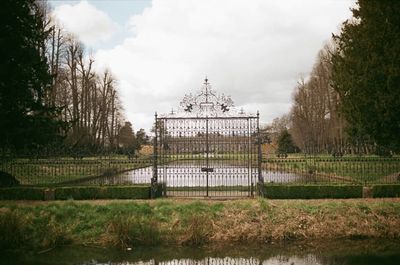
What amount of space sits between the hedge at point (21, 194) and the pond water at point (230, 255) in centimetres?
448

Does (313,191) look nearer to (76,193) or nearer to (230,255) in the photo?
(230,255)

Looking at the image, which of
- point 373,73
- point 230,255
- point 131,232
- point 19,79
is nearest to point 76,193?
point 131,232

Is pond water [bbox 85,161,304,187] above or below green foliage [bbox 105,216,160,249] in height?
above

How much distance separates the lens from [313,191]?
47.6 ft

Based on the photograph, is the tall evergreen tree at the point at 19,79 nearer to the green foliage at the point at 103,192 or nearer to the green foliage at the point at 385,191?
the green foliage at the point at 103,192

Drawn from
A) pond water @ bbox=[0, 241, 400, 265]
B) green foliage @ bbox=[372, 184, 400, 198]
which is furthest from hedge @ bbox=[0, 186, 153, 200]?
green foliage @ bbox=[372, 184, 400, 198]

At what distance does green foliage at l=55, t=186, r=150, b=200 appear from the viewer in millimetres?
14711

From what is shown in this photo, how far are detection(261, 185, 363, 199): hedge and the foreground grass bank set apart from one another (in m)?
1.80

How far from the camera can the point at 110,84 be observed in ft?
147

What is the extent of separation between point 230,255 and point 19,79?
448 inches

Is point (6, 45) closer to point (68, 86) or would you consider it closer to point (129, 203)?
point (129, 203)

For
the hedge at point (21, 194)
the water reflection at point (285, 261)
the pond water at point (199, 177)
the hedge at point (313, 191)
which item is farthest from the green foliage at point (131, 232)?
the hedge at point (313, 191)

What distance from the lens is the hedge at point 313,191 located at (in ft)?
47.3

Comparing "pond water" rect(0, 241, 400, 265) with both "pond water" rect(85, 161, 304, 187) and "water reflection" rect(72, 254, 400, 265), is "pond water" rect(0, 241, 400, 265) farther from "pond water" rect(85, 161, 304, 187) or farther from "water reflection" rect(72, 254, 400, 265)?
"pond water" rect(85, 161, 304, 187)
